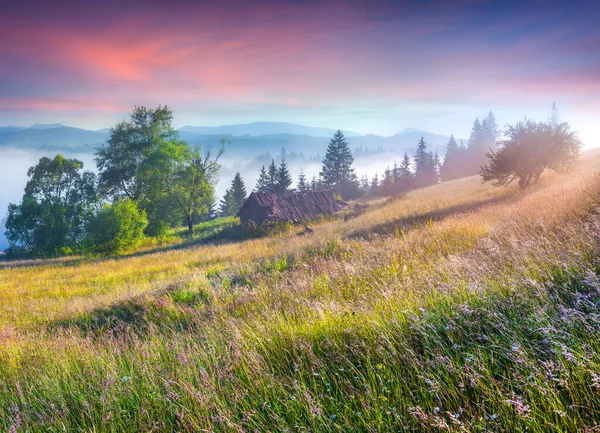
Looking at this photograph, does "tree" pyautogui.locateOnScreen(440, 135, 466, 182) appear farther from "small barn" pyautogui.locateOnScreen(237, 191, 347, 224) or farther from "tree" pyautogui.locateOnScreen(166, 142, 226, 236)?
"tree" pyautogui.locateOnScreen(166, 142, 226, 236)

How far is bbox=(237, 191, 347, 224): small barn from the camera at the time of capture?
3406 centimetres

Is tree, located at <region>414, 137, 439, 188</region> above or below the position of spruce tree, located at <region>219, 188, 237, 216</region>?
above

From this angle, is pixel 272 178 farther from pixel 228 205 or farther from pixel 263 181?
pixel 228 205

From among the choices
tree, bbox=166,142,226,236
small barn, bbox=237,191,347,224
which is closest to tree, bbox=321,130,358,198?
small barn, bbox=237,191,347,224

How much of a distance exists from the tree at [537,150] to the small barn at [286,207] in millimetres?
19641

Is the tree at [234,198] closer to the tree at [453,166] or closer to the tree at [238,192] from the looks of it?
the tree at [238,192]

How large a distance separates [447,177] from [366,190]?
23.1 m

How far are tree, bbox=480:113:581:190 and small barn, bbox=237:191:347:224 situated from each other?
19.6m

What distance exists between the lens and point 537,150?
1881 cm

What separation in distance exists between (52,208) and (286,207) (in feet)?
113

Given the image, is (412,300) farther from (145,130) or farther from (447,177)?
(447,177)

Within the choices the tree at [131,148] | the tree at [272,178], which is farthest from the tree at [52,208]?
the tree at [272,178]

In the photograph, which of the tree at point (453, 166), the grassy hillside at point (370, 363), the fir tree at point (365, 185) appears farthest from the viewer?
the tree at point (453, 166)

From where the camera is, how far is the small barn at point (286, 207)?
3406cm
